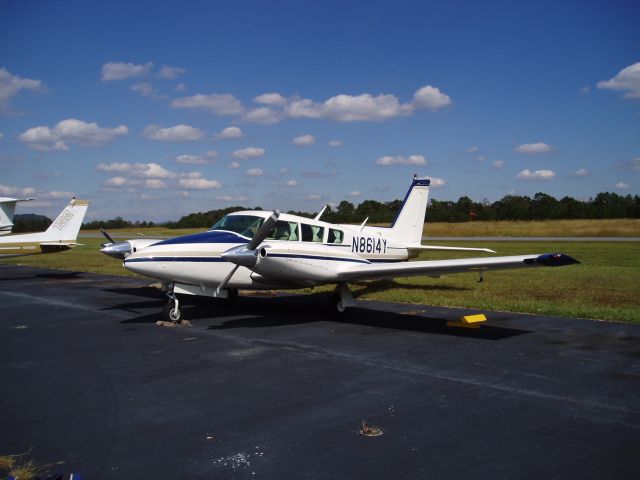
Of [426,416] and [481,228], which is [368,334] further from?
[481,228]

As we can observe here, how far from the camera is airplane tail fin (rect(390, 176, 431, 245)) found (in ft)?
55.9

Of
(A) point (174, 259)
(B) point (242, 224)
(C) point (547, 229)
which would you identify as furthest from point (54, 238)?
(C) point (547, 229)

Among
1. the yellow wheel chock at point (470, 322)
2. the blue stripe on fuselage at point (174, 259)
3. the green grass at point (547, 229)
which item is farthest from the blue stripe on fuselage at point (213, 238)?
the green grass at point (547, 229)

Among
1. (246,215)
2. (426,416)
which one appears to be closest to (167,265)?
(246,215)

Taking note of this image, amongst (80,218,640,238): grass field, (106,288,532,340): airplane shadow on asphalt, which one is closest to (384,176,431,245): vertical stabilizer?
(106,288,532,340): airplane shadow on asphalt

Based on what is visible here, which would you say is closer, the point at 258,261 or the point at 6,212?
the point at 258,261

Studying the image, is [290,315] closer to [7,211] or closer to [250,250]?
[250,250]

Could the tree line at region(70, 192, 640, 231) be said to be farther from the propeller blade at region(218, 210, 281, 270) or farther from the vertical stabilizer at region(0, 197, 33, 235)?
the propeller blade at region(218, 210, 281, 270)

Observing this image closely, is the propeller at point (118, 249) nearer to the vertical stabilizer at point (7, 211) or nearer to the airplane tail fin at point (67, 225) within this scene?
the airplane tail fin at point (67, 225)

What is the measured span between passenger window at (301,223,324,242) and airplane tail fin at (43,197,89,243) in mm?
15723

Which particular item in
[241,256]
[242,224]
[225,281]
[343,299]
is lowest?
[343,299]

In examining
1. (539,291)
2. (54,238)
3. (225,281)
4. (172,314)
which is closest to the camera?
(225,281)

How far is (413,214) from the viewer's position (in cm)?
1725

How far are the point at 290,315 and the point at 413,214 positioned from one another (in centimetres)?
669
